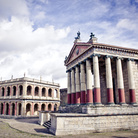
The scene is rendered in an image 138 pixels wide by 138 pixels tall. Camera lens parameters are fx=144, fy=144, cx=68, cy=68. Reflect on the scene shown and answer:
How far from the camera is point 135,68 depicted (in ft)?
70.9

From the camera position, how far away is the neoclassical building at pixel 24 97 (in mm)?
38250

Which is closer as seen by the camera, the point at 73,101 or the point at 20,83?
the point at 73,101

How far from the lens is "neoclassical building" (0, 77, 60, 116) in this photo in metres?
38.2

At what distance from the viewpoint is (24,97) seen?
37.9 meters

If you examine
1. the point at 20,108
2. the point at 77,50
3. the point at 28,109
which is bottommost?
the point at 28,109

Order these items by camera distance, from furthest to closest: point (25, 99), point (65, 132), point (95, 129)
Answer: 1. point (25, 99)
2. point (95, 129)
3. point (65, 132)

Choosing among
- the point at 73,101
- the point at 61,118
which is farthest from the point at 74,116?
the point at 73,101

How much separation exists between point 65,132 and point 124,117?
7.24m

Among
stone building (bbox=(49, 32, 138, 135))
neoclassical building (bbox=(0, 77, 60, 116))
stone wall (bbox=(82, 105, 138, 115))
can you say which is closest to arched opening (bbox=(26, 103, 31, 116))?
neoclassical building (bbox=(0, 77, 60, 116))

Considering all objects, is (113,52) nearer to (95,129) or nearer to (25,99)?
(95,129)

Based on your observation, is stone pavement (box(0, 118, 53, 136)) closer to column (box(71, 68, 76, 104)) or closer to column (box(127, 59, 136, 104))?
column (box(71, 68, 76, 104))

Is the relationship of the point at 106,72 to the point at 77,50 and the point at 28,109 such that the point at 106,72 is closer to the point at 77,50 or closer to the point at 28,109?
the point at 77,50

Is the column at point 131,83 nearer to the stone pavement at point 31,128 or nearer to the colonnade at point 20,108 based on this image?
the stone pavement at point 31,128

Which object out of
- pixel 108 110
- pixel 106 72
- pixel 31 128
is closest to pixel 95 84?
pixel 106 72
